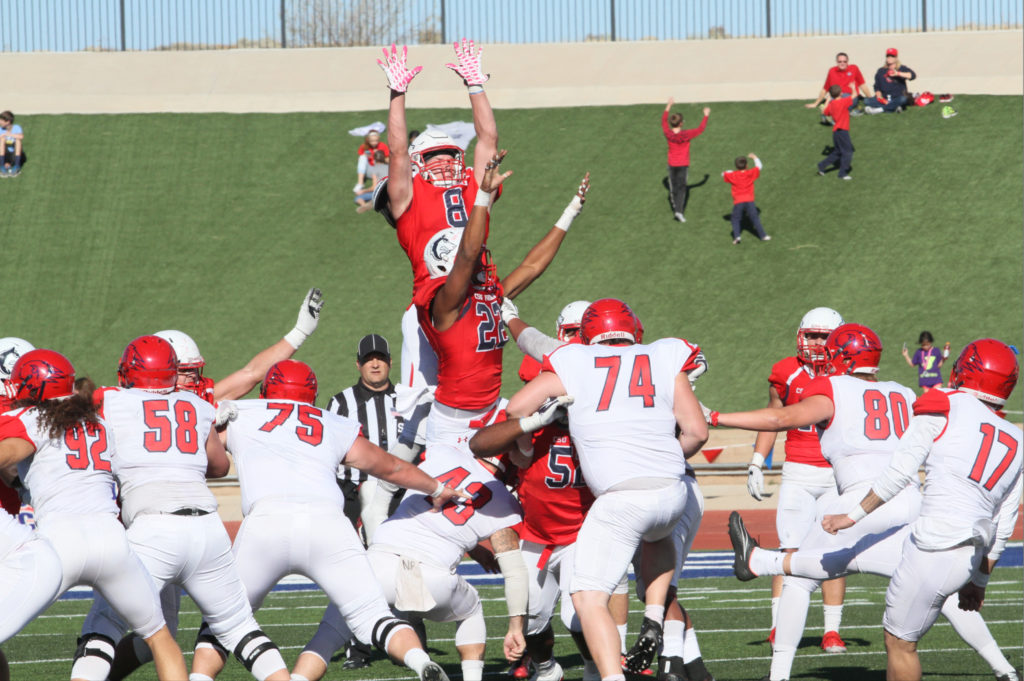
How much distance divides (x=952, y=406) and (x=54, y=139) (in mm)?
27800

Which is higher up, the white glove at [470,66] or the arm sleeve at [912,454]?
the white glove at [470,66]

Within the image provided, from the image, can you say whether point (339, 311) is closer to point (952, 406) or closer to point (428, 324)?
point (428, 324)

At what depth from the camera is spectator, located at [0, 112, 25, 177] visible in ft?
93.5

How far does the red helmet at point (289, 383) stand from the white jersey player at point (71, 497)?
922 millimetres

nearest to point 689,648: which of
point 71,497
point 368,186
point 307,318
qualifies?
point 307,318

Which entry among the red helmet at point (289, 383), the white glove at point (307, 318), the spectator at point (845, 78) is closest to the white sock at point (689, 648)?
the red helmet at point (289, 383)

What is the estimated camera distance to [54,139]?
1203 inches

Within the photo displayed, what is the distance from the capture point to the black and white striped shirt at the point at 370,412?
9.85m

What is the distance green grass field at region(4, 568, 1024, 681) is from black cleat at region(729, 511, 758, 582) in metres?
0.67

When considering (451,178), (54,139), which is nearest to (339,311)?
(54,139)

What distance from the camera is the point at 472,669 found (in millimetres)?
7047

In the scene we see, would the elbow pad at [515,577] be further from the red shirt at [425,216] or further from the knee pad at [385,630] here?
the red shirt at [425,216]

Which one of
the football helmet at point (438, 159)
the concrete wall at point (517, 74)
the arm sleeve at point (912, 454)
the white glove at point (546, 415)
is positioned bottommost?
the arm sleeve at point (912, 454)

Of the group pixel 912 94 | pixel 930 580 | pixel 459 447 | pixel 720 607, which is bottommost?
pixel 720 607
